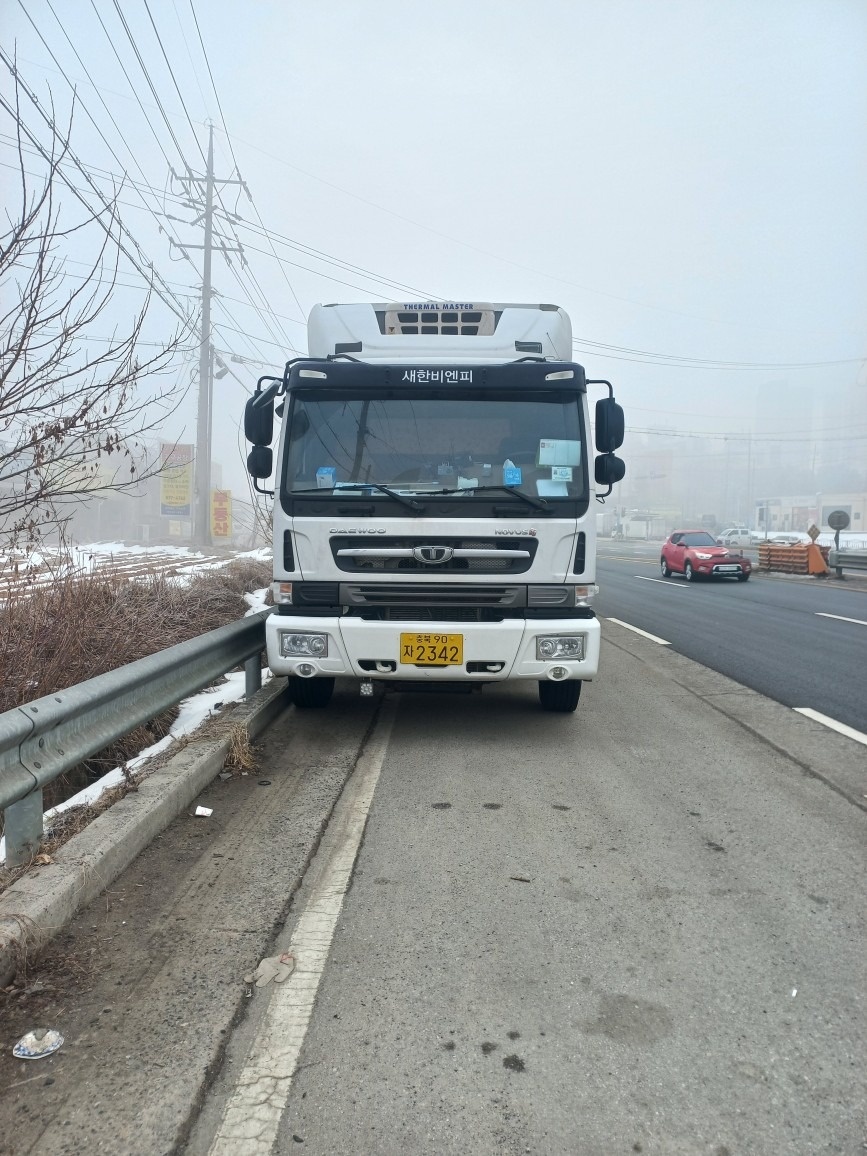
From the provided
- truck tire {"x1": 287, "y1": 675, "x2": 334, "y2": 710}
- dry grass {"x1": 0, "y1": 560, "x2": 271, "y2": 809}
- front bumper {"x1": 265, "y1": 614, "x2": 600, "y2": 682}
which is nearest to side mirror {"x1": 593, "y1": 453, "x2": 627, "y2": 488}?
front bumper {"x1": 265, "y1": 614, "x2": 600, "y2": 682}

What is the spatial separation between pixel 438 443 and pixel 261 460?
4.72 feet

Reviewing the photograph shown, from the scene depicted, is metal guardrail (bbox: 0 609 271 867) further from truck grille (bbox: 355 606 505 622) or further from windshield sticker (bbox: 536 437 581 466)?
windshield sticker (bbox: 536 437 581 466)

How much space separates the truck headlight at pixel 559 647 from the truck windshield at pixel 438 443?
1.00m

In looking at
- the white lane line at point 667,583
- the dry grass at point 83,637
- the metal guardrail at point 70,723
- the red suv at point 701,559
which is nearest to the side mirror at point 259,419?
the metal guardrail at point 70,723

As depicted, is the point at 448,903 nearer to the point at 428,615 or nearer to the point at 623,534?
the point at 428,615

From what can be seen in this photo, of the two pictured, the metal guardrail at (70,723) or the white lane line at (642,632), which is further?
the white lane line at (642,632)

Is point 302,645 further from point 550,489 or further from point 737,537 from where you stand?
point 737,537

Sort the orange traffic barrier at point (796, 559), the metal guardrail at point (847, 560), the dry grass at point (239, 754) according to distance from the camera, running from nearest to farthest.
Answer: the dry grass at point (239, 754) < the metal guardrail at point (847, 560) < the orange traffic barrier at point (796, 559)

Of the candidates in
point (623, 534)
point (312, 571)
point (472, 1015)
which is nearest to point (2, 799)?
point (472, 1015)

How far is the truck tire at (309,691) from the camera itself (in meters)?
6.58

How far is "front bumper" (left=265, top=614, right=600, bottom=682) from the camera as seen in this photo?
5719 millimetres

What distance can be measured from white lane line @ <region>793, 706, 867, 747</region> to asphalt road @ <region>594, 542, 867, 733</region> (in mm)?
78

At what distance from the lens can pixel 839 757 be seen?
5652 mm

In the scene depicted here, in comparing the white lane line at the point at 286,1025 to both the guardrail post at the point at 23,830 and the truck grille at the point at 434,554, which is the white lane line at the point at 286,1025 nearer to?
the guardrail post at the point at 23,830
